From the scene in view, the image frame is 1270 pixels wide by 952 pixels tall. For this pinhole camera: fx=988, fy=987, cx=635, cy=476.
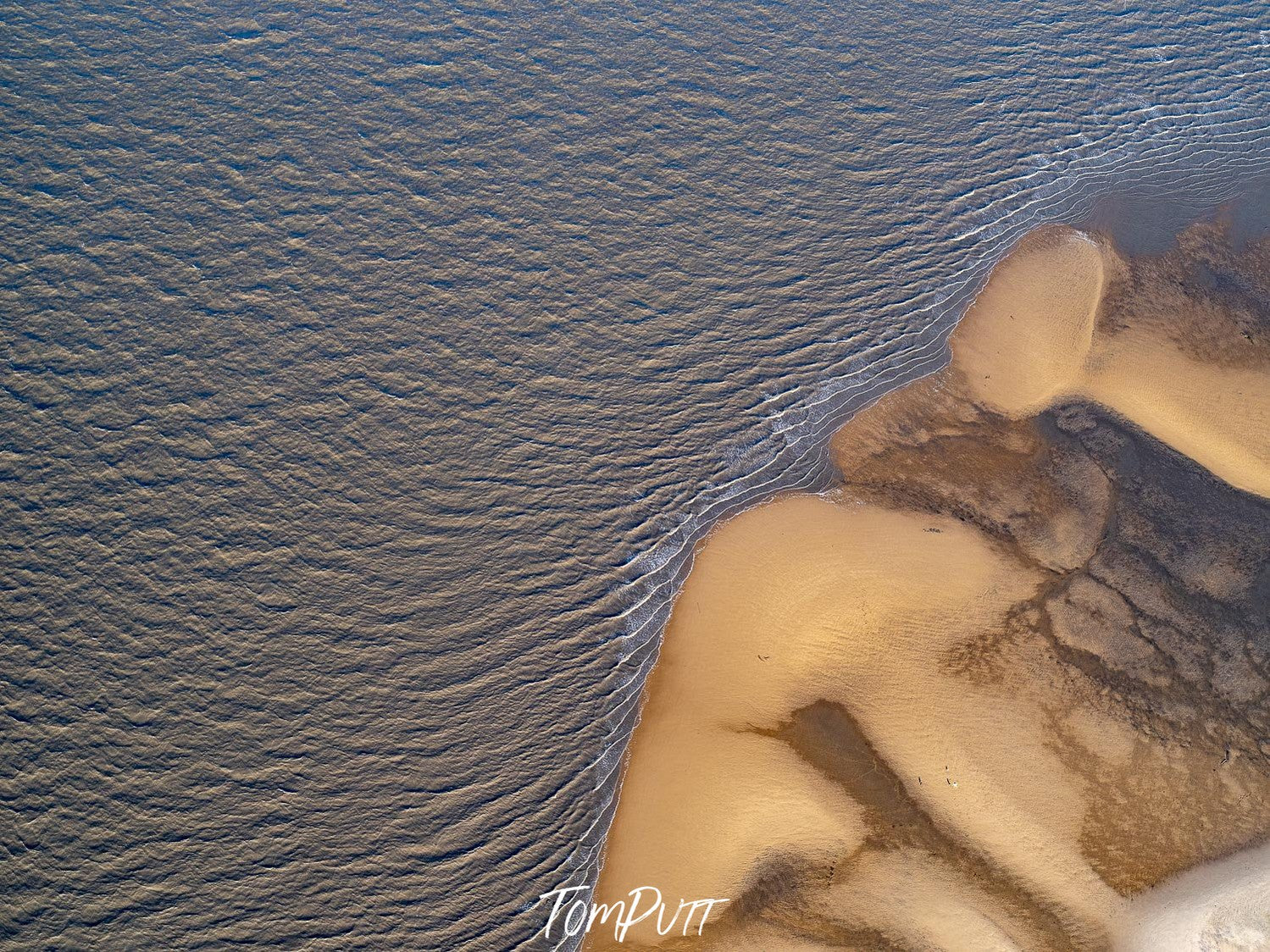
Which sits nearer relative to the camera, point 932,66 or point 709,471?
point 709,471

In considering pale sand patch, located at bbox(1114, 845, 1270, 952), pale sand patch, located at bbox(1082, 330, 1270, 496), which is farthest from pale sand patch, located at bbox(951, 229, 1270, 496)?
pale sand patch, located at bbox(1114, 845, 1270, 952)

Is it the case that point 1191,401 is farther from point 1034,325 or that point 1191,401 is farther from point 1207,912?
point 1207,912

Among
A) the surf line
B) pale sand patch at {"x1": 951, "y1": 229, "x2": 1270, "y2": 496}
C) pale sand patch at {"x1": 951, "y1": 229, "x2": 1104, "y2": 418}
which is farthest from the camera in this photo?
pale sand patch at {"x1": 951, "y1": 229, "x2": 1104, "y2": 418}

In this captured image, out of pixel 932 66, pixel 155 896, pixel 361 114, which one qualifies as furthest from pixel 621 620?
pixel 932 66

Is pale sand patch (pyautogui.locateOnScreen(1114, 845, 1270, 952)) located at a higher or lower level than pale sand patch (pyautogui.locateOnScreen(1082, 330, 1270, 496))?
lower

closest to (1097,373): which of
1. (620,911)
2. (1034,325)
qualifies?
(1034,325)

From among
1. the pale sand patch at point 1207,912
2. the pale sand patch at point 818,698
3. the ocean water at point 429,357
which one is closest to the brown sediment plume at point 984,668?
the pale sand patch at point 818,698

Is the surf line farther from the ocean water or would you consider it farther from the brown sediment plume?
the ocean water

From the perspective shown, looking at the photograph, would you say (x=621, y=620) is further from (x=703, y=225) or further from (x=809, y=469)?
(x=703, y=225)
